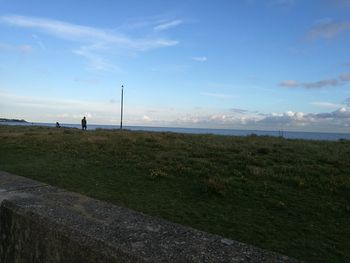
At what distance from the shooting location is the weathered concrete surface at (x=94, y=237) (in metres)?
2.19

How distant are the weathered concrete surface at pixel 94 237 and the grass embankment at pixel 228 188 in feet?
7.65

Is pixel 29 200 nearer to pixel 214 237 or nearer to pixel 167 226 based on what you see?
pixel 167 226

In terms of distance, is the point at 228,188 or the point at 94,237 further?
the point at 228,188

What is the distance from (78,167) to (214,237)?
727 centimetres

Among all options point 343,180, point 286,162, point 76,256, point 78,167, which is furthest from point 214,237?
point 286,162

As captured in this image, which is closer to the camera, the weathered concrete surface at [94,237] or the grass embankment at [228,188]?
the weathered concrete surface at [94,237]

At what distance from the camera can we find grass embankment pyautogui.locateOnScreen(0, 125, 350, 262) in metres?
5.09

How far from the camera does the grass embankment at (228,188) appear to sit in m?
5.09

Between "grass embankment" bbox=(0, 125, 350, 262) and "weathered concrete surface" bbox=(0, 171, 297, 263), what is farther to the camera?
"grass embankment" bbox=(0, 125, 350, 262)

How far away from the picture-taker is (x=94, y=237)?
233cm

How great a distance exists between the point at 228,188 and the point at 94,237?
527 centimetres

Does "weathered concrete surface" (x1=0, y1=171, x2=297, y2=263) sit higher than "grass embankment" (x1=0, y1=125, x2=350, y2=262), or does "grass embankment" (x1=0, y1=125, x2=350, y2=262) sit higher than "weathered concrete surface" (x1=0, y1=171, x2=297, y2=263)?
"weathered concrete surface" (x1=0, y1=171, x2=297, y2=263)

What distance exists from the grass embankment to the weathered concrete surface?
7.65 feet

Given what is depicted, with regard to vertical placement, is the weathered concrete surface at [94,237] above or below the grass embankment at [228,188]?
above
